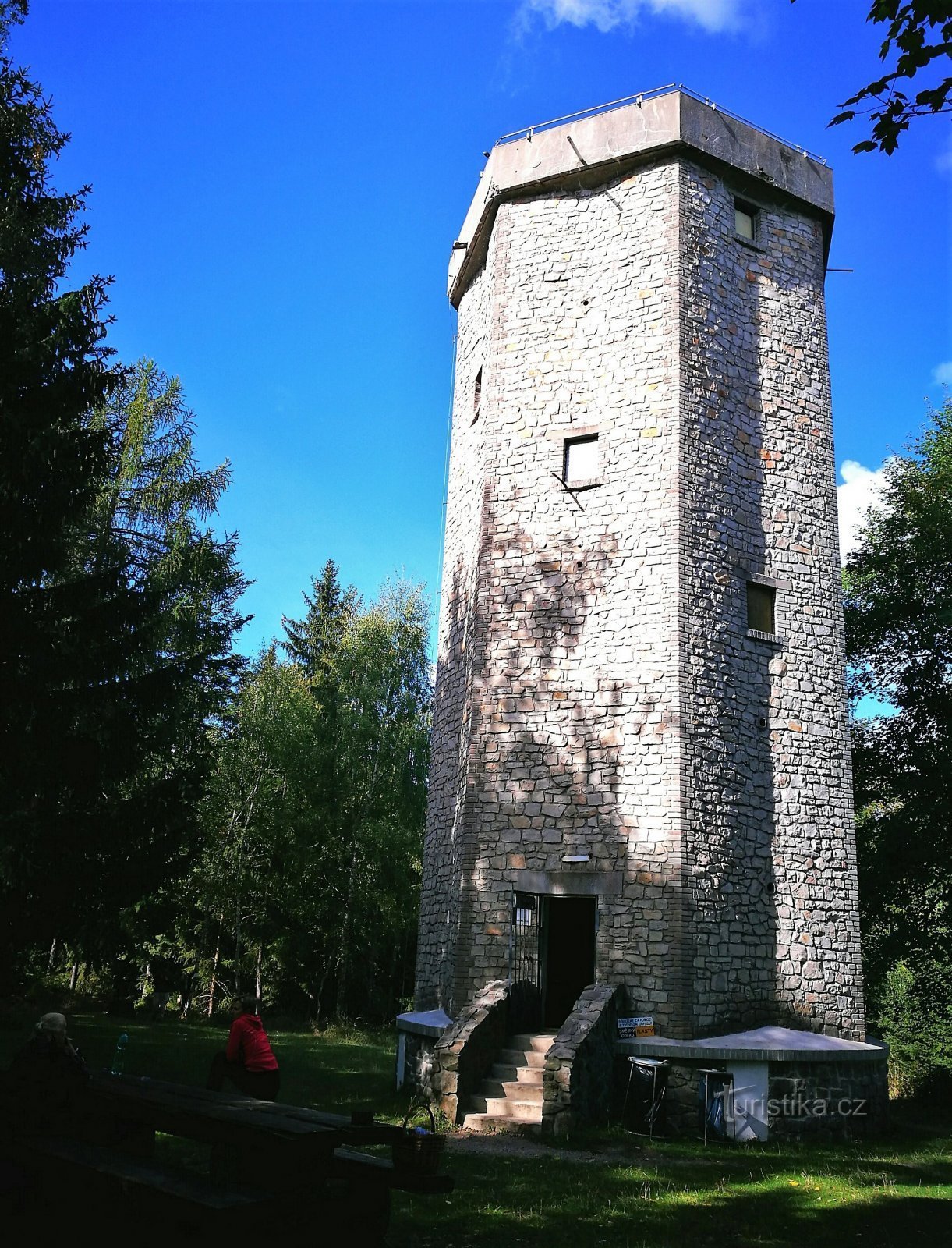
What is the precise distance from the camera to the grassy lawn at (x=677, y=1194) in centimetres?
570

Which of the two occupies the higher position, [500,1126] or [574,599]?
[574,599]

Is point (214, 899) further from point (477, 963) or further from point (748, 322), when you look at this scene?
point (748, 322)

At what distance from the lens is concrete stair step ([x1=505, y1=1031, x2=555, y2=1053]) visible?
9914 mm

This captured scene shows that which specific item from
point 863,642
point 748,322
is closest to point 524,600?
point 748,322

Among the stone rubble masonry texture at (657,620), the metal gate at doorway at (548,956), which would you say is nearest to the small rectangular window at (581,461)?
the stone rubble masonry texture at (657,620)

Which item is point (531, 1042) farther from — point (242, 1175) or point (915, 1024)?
point (915, 1024)

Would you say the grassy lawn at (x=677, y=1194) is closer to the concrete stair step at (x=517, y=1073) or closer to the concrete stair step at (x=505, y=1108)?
the concrete stair step at (x=505, y=1108)

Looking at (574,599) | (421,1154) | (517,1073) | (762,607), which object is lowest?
(517,1073)

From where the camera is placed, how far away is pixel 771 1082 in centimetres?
966

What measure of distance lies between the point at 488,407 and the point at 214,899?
44.1 feet

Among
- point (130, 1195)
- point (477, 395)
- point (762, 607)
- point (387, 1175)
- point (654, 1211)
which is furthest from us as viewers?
point (477, 395)

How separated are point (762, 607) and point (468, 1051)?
20.9ft

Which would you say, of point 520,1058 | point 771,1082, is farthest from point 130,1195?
point 771,1082

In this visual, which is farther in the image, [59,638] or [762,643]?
[762,643]
